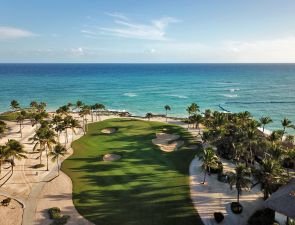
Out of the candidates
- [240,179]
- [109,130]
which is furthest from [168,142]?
[240,179]

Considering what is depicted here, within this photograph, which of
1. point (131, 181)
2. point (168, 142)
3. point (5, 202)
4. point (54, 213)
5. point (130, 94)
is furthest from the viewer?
point (130, 94)

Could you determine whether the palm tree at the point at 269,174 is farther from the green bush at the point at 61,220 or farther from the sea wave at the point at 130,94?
the sea wave at the point at 130,94

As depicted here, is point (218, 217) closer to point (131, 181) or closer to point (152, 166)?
point (131, 181)

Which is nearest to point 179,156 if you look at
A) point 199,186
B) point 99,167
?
point 199,186

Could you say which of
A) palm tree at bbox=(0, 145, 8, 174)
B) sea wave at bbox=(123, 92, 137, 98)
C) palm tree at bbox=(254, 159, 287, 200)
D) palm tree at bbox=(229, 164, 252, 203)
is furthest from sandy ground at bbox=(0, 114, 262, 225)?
sea wave at bbox=(123, 92, 137, 98)

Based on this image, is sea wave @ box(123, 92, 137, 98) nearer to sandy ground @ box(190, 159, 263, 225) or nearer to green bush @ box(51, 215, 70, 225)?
sandy ground @ box(190, 159, 263, 225)

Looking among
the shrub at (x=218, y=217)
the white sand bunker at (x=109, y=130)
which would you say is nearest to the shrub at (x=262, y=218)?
the shrub at (x=218, y=217)
